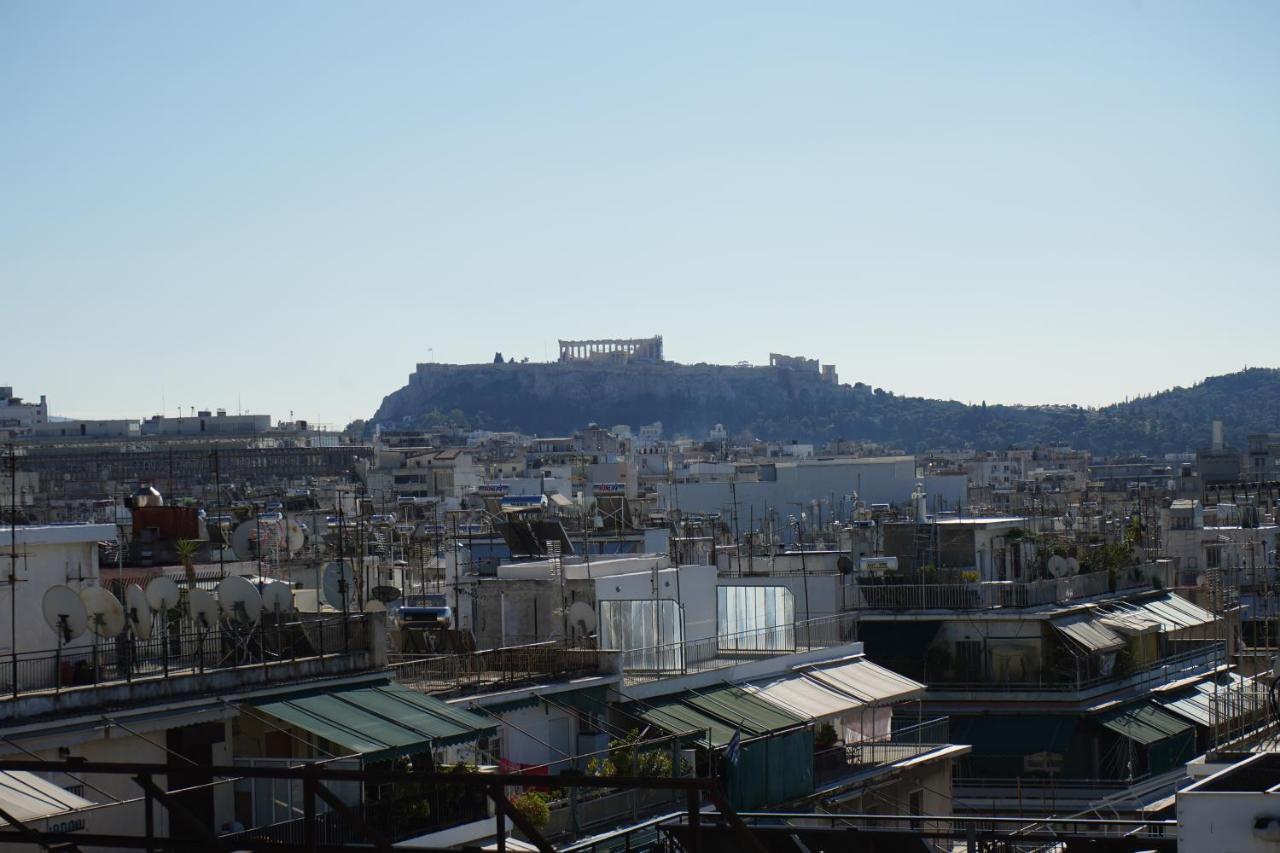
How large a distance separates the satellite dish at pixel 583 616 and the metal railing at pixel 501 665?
75cm

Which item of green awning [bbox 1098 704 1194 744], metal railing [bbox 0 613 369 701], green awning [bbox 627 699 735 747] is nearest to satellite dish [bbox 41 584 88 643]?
metal railing [bbox 0 613 369 701]

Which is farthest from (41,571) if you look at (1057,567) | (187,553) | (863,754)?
(1057,567)

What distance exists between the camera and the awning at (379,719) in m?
15.8

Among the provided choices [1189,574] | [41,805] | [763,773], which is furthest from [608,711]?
[1189,574]

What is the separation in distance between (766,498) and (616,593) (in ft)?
158

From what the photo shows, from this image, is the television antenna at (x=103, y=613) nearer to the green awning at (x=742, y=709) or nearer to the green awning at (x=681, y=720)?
the green awning at (x=681, y=720)

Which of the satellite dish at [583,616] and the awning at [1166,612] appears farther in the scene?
the awning at [1166,612]

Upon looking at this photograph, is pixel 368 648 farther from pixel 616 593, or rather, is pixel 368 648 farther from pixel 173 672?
pixel 616 593

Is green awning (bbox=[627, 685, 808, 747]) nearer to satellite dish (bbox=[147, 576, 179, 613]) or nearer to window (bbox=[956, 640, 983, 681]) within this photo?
satellite dish (bbox=[147, 576, 179, 613])

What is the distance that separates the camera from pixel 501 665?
20.6 metres

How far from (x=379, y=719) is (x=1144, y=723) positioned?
1821 cm

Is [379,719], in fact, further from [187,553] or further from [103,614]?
[187,553]

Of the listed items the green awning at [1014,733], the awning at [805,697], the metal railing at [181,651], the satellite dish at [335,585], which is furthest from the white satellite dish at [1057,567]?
the metal railing at [181,651]

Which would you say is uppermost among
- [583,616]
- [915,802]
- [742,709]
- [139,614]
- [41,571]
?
[41,571]
